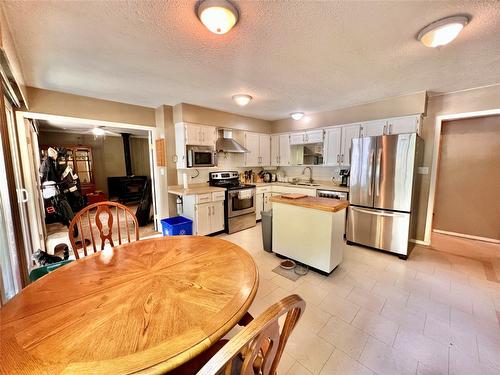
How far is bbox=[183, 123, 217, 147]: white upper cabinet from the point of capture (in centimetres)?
373

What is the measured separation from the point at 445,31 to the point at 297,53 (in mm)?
1138

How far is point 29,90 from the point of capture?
2.77m

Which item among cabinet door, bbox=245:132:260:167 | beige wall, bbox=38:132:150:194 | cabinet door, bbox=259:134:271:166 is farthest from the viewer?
beige wall, bbox=38:132:150:194

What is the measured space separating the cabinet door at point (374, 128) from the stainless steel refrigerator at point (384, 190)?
1.88 feet

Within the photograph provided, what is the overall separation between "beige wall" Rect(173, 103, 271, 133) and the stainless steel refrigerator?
2.40m

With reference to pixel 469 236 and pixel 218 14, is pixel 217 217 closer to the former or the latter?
pixel 218 14

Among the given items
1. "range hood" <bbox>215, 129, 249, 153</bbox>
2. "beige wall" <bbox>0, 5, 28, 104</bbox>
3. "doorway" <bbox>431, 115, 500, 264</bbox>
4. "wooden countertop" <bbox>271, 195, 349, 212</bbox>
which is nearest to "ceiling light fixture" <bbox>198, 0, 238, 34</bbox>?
"beige wall" <bbox>0, 5, 28, 104</bbox>

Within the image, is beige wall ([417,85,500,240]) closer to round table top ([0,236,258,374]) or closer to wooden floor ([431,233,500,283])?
wooden floor ([431,233,500,283])

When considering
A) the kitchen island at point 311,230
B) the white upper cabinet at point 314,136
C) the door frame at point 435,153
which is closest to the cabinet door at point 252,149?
the white upper cabinet at point 314,136

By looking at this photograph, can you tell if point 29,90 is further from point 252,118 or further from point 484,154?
point 484,154

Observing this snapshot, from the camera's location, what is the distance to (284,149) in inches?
200

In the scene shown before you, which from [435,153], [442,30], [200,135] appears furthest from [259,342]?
[435,153]

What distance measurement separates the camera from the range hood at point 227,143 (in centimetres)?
423

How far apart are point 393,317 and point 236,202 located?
2.90 metres
